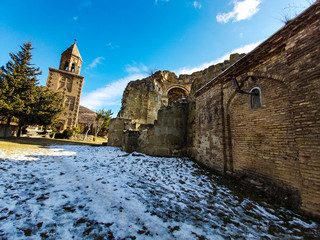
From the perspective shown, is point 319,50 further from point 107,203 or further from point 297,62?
point 107,203

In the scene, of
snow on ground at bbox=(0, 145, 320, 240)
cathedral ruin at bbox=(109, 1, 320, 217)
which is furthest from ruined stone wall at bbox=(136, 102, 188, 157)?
snow on ground at bbox=(0, 145, 320, 240)

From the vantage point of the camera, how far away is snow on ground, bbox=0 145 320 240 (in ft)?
6.59

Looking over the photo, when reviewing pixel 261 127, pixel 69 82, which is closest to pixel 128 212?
pixel 261 127

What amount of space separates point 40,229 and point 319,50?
6.17 m

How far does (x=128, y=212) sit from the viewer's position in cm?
253

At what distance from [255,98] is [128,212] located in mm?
4997

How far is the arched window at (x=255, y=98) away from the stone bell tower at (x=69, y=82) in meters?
35.3

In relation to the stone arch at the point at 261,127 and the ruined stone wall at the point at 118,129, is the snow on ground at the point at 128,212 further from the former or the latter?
the ruined stone wall at the point at 118,129

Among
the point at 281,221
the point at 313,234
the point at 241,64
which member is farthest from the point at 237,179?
the point at 241,64

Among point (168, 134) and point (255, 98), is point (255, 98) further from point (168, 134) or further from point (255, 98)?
point (168, 134)

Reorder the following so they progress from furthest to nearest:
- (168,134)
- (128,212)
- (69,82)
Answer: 1. (69,82)
2. (168,134)
3. (128,212)

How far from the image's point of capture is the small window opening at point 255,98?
4.39 meters

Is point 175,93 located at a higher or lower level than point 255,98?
higher

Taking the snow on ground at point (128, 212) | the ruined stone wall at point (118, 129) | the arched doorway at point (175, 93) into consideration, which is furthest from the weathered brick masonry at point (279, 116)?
the arched doorway at point (175, 93)
